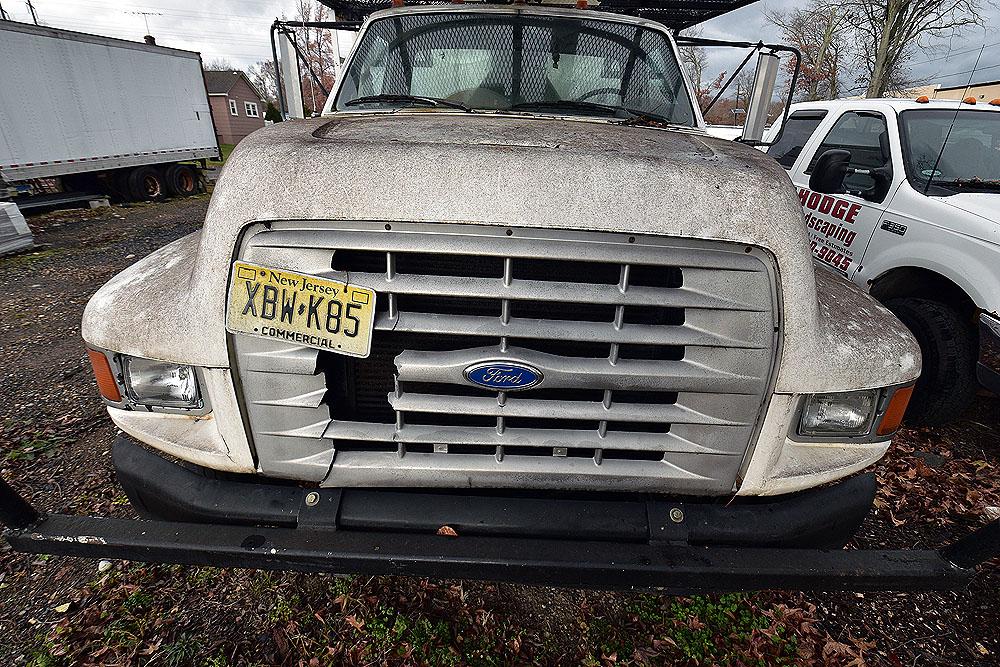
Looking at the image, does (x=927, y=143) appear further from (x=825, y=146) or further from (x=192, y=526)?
(x=192, y=526)

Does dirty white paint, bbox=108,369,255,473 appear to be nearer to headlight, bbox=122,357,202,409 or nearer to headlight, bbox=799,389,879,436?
headlight, bbox=122,357,202,409

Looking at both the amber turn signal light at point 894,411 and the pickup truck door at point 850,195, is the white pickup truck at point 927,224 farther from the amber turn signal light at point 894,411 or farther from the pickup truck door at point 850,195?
the amber turn signal light at point 894,411

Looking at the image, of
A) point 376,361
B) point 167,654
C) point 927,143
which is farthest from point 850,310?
point 927,143

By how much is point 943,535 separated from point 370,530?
340 cm

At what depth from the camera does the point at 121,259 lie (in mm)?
8445

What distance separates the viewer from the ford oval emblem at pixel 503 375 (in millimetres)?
1604

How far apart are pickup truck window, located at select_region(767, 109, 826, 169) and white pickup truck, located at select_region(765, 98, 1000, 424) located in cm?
45

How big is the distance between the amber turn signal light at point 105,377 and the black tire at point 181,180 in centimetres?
1544

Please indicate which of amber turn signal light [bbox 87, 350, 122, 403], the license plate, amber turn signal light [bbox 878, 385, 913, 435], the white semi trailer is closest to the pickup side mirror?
amber turn signal light [bbox 878, 385, 913, 435]

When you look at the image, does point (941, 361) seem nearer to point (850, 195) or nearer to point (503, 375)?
point (850, 195)

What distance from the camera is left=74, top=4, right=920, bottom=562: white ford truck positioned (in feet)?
5.09

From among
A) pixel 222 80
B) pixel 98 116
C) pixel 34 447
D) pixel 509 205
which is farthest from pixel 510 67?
pixel 222 80

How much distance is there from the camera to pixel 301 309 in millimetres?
1567

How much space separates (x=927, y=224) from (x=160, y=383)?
16.1ft
